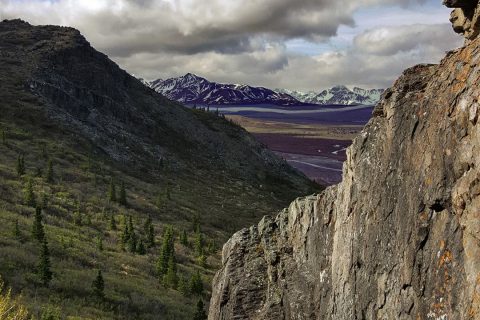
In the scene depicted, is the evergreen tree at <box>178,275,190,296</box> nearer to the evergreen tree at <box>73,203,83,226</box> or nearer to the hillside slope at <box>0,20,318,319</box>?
the hillside slope at <box>0,20,318,319</box>

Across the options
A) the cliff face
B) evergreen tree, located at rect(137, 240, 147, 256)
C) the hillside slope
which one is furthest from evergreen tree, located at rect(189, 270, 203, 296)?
the cliff face

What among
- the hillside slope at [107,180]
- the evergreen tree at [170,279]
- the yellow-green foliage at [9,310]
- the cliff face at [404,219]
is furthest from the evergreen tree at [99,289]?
the cliff face at [404,219]

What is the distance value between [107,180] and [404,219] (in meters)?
62.6

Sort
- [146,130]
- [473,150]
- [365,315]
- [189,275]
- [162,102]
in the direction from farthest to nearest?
1. [162,102]
2. [146,130]
3. [189,275]
4. [365,315]
5. [473,150]

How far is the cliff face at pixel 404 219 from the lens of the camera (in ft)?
27.5

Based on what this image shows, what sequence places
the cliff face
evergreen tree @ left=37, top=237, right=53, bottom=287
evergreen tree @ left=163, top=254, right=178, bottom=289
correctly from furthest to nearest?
evergreen tree @ left=163, top=254, right=178, bottom=289, evergreen tree @ left=37, top=237, right=53, bottom=287, the cliff face

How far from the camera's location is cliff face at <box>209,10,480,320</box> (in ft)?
27.5

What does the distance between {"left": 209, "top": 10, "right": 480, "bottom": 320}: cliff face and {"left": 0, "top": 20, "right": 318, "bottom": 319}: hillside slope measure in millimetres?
15817

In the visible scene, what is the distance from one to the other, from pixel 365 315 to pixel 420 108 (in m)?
5.57

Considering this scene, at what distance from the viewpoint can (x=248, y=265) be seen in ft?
57.4

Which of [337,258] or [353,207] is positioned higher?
[353,207]

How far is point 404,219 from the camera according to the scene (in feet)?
33.2

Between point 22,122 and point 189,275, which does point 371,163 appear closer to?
point 189,275

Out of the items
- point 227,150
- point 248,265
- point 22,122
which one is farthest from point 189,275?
point 227,150
